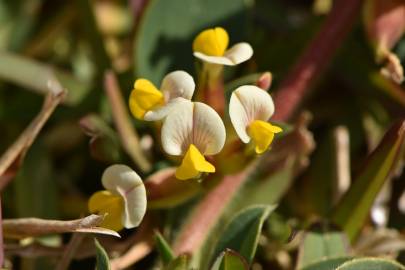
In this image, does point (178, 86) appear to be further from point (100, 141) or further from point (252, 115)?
point (100, 141)

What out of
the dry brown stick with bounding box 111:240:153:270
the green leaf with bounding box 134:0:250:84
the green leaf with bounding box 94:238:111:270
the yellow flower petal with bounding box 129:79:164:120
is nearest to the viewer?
the green leaf with bounding box 94:238:111:270

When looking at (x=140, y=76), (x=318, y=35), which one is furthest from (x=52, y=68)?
(x=318, y=35)

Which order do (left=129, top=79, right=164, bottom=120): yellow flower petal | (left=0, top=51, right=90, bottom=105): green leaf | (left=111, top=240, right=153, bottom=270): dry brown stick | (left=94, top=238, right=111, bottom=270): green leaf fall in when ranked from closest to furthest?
(left=94, top=238, right=111, bottom=270): green leaf → (left=129, top=79, right=164, bottom=120): yellow flower petal → (left=111, top=240, right=153, bottom=270): dry brown stick → (left=0, top=51, right=90, bottom=105): green leaf

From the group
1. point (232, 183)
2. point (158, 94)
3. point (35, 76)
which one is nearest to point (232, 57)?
point (158, 94)

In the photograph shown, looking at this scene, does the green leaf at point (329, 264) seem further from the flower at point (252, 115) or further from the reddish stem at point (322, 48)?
the reddish stem at point (322, 48)

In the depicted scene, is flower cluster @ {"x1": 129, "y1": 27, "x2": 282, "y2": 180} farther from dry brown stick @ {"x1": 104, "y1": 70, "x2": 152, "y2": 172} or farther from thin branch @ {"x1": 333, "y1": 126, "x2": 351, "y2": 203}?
thin branch @ {"x1": 333, "y1": 126, "x2": 351, "y2": 203}

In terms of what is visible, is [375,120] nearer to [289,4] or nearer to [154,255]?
[289,4]

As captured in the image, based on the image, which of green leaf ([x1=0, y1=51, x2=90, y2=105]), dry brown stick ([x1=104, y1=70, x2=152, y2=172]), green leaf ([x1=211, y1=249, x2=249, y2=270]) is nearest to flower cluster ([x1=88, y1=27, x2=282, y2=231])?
green leaf ([x1=211, y1=249, x2=249, y2=270])
